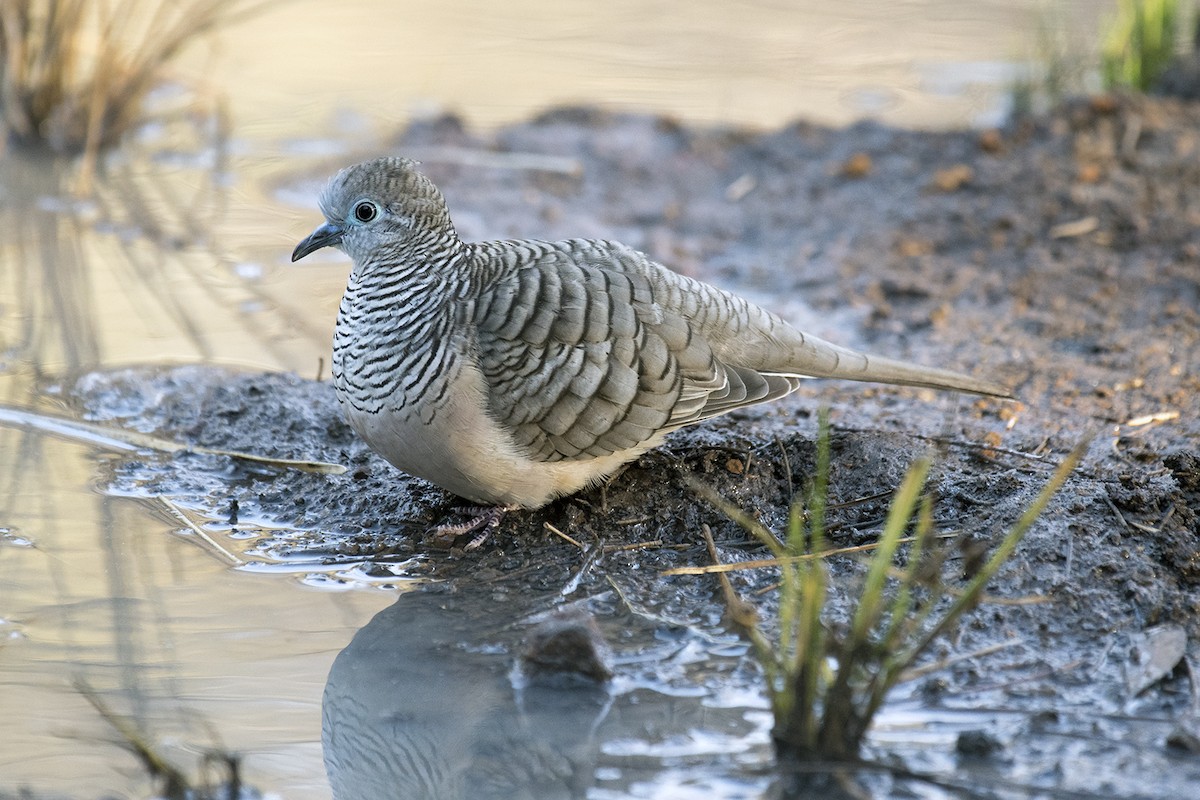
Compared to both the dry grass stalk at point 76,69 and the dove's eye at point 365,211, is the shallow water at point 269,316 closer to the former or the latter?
the dry grass stalk at point 76,69

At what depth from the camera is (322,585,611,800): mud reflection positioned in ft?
9.99

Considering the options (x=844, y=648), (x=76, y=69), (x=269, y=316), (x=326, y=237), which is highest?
(x=76, y=69)

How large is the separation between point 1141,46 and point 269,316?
17.3ft

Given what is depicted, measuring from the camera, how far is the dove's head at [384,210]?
163 inches

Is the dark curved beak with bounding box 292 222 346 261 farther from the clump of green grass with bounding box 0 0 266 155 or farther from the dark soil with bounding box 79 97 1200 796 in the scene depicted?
the clump of green grass with bounding box 0 0 266 155

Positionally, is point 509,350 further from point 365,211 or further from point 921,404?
point 921,404

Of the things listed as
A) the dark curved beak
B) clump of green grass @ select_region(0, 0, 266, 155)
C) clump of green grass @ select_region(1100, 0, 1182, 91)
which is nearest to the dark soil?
clump of green grass @ select_region(1100, 0, 1182, 91)

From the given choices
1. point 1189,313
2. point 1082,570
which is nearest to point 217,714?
point 1082,570

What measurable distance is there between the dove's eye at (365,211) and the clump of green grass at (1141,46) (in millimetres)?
5348

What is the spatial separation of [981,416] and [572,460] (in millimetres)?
1700

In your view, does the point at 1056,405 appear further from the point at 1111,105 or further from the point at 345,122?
the point at 345,122

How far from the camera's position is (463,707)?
3305 millimetres

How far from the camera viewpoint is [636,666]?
3.51m

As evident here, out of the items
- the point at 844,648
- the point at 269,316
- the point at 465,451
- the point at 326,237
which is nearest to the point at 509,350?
the point at 465,451
